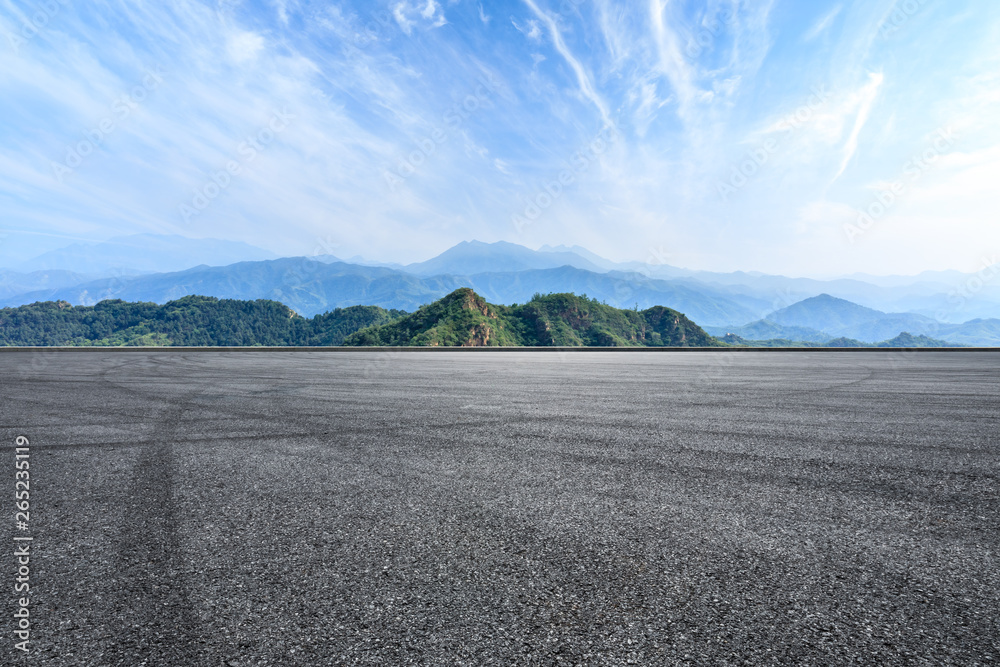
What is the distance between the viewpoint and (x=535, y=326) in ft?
310

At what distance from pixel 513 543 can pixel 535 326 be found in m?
92.0

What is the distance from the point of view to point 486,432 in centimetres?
588

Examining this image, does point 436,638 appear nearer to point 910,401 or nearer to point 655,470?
point 655,470

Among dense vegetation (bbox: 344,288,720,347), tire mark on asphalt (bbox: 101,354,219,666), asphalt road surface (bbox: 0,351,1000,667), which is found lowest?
tire mark on asphalt (bbox: 101,354,219,666)

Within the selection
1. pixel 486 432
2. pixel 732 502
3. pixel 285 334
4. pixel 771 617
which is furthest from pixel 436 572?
pixel 285 334

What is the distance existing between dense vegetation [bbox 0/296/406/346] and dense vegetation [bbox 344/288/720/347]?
2372 cm

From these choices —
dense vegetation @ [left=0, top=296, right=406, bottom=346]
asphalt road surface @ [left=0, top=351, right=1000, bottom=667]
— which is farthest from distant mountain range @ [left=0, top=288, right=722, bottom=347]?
asphalt road surface @ [left=0, top=351, right=1000, bottom=667]

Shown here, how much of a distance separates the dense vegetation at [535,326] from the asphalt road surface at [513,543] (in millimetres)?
60247

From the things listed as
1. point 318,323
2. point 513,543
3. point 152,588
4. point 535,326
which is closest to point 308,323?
point 318,323

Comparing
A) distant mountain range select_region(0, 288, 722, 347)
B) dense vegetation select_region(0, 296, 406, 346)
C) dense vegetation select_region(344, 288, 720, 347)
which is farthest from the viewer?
dense vegetation select_region(0, 296, 406, 346)

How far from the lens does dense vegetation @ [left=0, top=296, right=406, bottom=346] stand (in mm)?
95812

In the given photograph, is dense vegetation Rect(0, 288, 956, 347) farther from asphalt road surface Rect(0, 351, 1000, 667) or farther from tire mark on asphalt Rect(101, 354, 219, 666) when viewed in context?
tire mark on asphalt Rect(101, 354, 219, 666)

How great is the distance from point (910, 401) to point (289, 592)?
33.8 ft

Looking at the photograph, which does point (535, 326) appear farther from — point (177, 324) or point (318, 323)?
point (177, 324)
